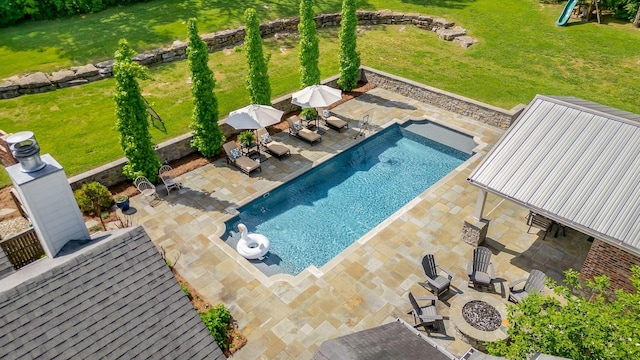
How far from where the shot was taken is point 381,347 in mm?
8719

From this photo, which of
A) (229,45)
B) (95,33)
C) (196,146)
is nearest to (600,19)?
(229,45)

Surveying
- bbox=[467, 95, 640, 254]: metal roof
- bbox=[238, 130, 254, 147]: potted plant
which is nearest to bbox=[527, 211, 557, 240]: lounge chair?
bbox=[467, 95, 640, 254]: metal roof

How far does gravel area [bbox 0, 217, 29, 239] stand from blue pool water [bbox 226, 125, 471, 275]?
7.49 metres

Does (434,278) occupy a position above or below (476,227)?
below

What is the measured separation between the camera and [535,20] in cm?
3503

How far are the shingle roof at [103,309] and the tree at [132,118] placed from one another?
9.19 m

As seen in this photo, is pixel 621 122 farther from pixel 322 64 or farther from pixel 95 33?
pixel 95 33

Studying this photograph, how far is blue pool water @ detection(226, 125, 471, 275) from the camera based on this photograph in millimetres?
16609

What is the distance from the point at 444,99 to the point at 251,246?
14645 mm

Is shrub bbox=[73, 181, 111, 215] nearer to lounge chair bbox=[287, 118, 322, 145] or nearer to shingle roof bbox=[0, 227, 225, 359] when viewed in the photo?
shingle roof bbox=[0, 227, 225, 359]

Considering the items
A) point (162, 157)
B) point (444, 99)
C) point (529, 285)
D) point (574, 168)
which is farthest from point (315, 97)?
point (529, 285)

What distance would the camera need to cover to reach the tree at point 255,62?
66.4 feet

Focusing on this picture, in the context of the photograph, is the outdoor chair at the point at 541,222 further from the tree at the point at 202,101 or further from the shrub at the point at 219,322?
the tree at the point at 202,101

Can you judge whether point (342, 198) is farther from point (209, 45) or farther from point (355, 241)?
point (209, 45)
